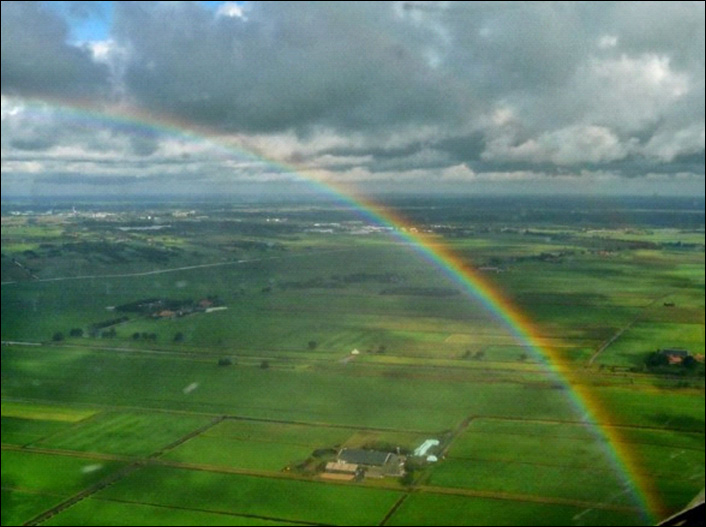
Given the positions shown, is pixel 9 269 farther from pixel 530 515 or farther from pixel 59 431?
pixel 530 515

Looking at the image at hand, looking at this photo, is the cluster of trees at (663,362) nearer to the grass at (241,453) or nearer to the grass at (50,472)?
the grass at (241,453)

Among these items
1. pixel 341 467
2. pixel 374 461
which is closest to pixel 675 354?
pixel 374 461

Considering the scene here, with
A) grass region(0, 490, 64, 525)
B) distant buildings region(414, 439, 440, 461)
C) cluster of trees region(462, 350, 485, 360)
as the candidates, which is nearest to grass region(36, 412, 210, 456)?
grass region(0, 490, 64, 525)

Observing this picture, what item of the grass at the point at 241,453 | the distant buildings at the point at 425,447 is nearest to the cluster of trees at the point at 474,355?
the distant buildings at the point at 425,447

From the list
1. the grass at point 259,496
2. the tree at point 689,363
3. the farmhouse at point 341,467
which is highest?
the tree at point 689,363

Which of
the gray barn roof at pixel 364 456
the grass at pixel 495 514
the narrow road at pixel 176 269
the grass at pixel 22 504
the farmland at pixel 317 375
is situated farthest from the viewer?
the narrow road at pixel 176 269

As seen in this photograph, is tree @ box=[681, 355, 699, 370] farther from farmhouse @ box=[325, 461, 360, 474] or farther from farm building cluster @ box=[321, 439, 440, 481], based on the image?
farmhouse @ box=[325, 461, 360, 474]

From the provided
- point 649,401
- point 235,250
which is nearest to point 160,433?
point 649,401
